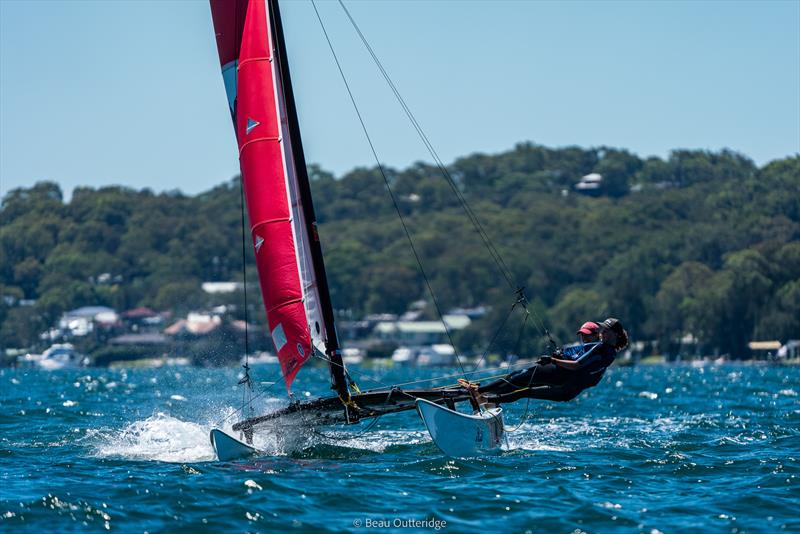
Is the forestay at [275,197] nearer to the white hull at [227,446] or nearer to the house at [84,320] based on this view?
the white hull at [227,446]

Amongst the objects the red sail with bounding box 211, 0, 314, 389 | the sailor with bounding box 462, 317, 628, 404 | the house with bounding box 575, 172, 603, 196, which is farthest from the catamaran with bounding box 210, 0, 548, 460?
the house with bounding box 575, 172, 603, 196

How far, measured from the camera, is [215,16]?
664 inches

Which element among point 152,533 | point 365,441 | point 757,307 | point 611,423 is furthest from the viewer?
point 757,307

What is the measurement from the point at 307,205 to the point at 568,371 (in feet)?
13.2

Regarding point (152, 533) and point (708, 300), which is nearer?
point (152, 533)

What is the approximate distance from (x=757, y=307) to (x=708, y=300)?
3766 millimetres

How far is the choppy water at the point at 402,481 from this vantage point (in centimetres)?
1176

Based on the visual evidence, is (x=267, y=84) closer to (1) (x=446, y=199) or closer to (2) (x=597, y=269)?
(2) (x=597, y=269)

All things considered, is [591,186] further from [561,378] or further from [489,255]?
[561,378]

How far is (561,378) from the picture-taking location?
16312mm

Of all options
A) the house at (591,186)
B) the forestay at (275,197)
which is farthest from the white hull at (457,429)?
the house at (591,186)

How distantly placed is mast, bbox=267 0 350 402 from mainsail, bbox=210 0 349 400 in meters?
0.01

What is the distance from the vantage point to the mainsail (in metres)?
15.9

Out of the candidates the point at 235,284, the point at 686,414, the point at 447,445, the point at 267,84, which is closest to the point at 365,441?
the point at 447,445
